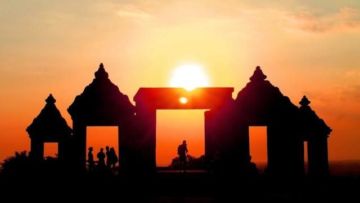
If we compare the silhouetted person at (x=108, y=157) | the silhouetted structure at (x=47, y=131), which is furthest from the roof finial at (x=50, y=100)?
the silhouetted person at (x=108, y=157)

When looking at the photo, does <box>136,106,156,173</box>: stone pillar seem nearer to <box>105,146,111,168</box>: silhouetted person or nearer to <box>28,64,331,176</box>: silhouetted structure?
<box>28,64,331,176</box>: silhouetted structure

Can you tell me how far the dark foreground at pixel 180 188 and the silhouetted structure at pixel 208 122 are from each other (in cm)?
111

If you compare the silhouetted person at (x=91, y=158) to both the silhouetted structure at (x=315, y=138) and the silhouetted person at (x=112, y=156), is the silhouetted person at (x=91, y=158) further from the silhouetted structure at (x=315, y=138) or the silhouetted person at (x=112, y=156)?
the silhouetted structure at (x=315, y=138)

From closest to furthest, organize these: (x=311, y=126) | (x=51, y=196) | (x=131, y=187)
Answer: (x=51, y=196), (x=131, y=187), (x=311, y=126)

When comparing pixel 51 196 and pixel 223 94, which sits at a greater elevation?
pixel 223 94

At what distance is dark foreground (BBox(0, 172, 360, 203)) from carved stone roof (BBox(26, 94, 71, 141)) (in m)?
5.65

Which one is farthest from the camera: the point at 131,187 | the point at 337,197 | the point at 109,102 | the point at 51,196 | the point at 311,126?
the point at 311,126

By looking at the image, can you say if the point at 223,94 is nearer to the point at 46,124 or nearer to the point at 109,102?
the point at 109,102

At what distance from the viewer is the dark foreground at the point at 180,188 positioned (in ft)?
89.2

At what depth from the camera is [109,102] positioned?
34.8 meters

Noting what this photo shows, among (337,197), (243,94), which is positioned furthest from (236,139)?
(337,197)

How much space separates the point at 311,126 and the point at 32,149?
636 inches

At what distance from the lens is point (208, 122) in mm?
37875

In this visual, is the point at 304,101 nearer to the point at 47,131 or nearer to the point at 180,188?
the point at 180,188
